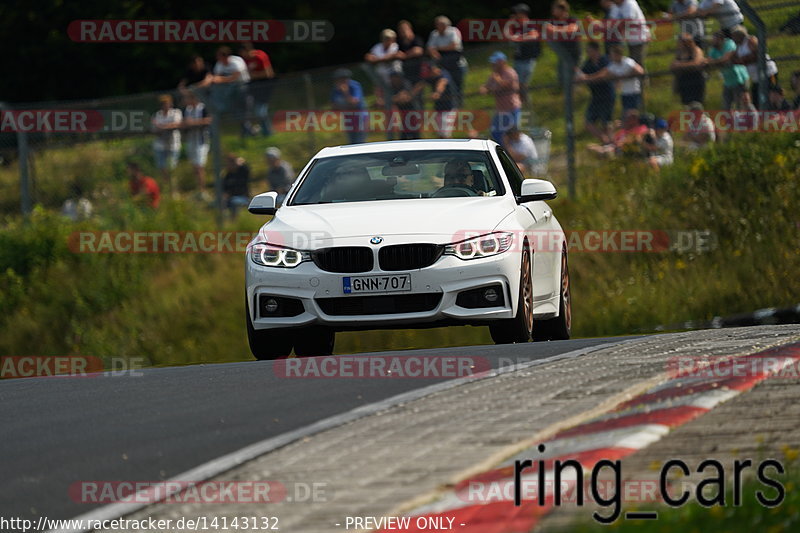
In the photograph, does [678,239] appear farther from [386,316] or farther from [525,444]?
[525,444]

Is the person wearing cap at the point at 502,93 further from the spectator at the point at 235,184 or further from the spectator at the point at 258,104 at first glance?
the spectator at the point at 235,184

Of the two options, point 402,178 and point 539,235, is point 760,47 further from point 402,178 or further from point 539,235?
point 402,178

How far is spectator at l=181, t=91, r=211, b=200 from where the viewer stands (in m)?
22.2

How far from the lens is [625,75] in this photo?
19.0 meters

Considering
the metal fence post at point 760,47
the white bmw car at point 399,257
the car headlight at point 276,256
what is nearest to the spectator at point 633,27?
the metal fence post at point 760,47

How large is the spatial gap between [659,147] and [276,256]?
9010mm

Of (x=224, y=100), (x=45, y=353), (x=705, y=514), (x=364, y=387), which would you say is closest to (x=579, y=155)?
(x=224, y=100)

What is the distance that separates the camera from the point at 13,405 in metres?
10.7

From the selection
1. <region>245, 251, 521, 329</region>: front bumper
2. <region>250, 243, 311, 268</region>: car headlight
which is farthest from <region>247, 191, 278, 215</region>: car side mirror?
<region>245, 251, 521, 329</region>: front bumper

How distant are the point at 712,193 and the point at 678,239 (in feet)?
2.40

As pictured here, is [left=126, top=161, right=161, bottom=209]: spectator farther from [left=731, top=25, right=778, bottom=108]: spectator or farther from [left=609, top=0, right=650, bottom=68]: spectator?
[left=731, top=25, right=778, bottom=108]: spectator

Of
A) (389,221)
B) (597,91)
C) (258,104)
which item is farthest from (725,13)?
(389,221)

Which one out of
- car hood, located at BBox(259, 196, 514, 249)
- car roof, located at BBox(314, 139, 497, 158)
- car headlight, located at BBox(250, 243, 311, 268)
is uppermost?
car roof, located at BBox(314, 139, 497, 158)

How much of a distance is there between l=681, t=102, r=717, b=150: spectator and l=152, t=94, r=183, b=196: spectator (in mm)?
7267
